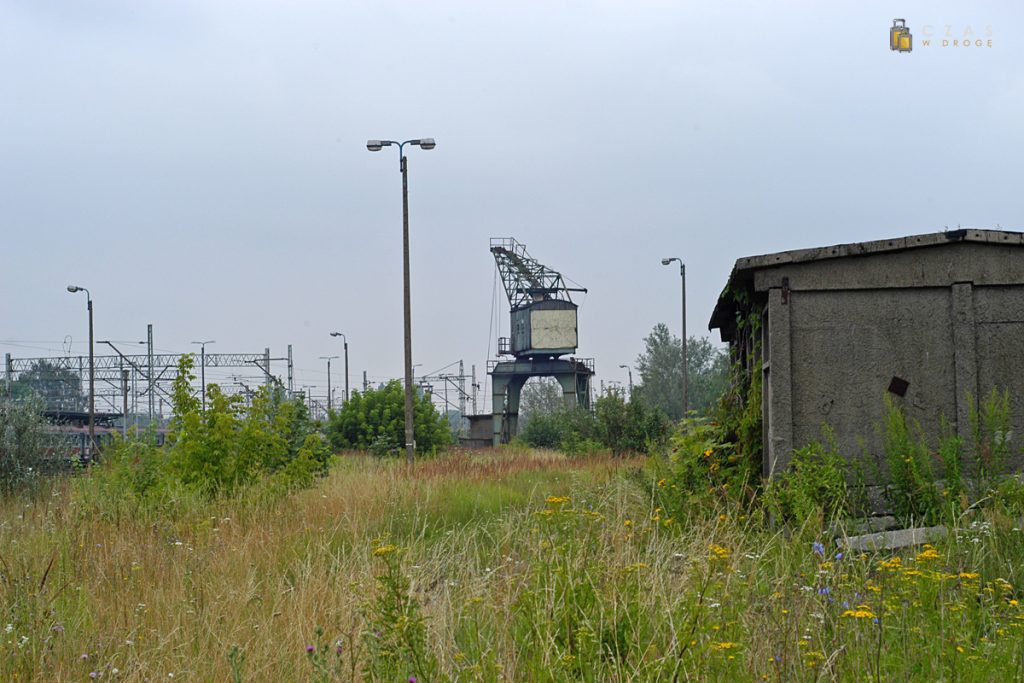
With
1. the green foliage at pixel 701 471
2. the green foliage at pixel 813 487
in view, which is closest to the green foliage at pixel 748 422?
the green foliage at pixel 701 471

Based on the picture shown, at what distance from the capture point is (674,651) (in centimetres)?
445

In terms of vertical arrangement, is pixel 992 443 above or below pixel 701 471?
above

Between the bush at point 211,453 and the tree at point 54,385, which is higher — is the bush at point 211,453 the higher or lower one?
the lower one

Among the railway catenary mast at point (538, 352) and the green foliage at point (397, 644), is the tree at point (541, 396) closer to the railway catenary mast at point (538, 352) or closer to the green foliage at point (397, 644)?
the railway catenary mast at point (538, 352)

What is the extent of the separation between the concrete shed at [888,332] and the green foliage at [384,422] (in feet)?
71.6

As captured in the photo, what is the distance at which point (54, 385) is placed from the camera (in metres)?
87.8

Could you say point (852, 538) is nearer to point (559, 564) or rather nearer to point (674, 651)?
point (559, 564)

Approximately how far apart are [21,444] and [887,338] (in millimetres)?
15460

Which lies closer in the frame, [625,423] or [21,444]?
[21,444]

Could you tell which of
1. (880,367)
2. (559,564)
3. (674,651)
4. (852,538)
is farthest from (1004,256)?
(674,651)

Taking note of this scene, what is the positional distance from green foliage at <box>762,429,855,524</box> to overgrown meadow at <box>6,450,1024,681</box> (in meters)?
0.35

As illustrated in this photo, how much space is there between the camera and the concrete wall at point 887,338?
10055 mm

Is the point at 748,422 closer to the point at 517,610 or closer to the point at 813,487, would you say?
the point at 813,487

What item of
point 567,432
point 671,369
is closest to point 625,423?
point 567,432
